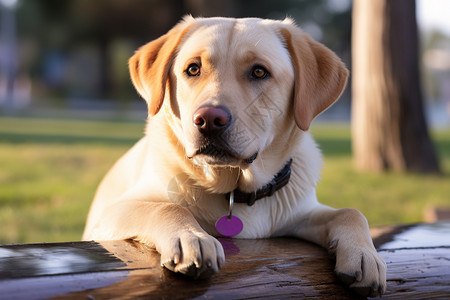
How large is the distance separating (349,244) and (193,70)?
1.10 m

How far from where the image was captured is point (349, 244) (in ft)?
7.29

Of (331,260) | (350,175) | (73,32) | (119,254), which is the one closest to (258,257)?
(331,260)

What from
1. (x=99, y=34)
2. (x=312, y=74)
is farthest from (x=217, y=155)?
(x=99, y=34)

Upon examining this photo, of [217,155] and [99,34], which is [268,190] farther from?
[99,34]

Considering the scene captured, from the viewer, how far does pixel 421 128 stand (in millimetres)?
8281

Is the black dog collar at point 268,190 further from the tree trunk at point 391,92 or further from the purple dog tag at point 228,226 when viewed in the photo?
the tree trunk at point 391,92

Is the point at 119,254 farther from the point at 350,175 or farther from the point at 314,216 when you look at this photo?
the point at 350,175

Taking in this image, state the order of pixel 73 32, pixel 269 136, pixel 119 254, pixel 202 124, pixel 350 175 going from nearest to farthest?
pixel 119 254 < pixel 202 124 < pixel 269 136 < pixel 350 175 < pixel 73 32

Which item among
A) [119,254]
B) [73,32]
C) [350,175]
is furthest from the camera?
[73,32]

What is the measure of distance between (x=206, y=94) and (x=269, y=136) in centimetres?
40

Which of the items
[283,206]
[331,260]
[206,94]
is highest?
[206,94]

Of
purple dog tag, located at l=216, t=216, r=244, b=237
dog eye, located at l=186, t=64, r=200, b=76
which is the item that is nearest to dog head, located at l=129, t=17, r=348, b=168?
dog eye, located at l=186, t=64, r=200, b=76

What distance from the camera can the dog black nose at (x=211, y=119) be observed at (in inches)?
87.5

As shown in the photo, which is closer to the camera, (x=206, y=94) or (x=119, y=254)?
(x=119, y=254)
